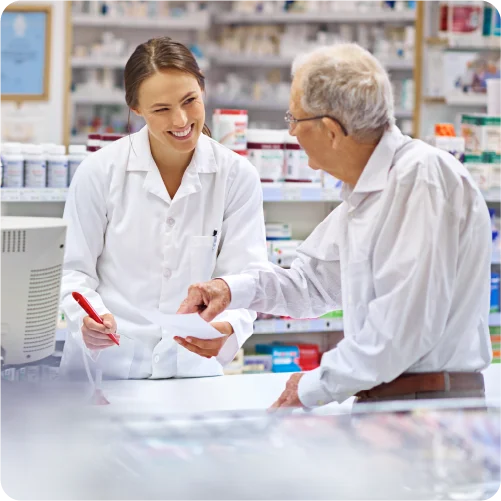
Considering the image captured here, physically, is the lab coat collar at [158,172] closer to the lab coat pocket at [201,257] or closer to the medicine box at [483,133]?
the lab coat pocket at [201,257]

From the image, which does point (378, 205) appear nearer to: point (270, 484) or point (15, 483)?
point (270, 484)

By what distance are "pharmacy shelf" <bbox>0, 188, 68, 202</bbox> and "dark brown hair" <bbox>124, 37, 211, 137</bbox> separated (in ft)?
4.43

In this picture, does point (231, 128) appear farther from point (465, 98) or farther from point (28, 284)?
point (465, 98)

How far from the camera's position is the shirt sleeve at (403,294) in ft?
6.15

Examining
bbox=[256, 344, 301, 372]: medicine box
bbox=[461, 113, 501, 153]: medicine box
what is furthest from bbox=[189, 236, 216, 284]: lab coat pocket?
bbox=[461, 113, 501, 153]: medicine box

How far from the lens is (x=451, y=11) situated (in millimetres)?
7727

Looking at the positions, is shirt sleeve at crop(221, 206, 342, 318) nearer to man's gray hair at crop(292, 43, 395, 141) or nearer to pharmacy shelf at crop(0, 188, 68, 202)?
man's gray hair at crop(292, 43, 395, 141)

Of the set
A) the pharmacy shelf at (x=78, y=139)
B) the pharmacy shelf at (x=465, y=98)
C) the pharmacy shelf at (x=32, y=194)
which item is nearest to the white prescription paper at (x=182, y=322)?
the pharmacy shelf at (x=32, y=194)

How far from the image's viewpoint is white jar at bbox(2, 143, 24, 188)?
3.93 meters

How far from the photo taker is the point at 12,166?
393 centimetres

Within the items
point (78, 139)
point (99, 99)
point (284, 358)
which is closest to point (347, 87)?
point (284, 358)

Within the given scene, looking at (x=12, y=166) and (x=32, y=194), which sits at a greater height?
(x=12, y=166)

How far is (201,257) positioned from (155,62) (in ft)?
1.91

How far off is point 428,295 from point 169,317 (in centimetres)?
60
